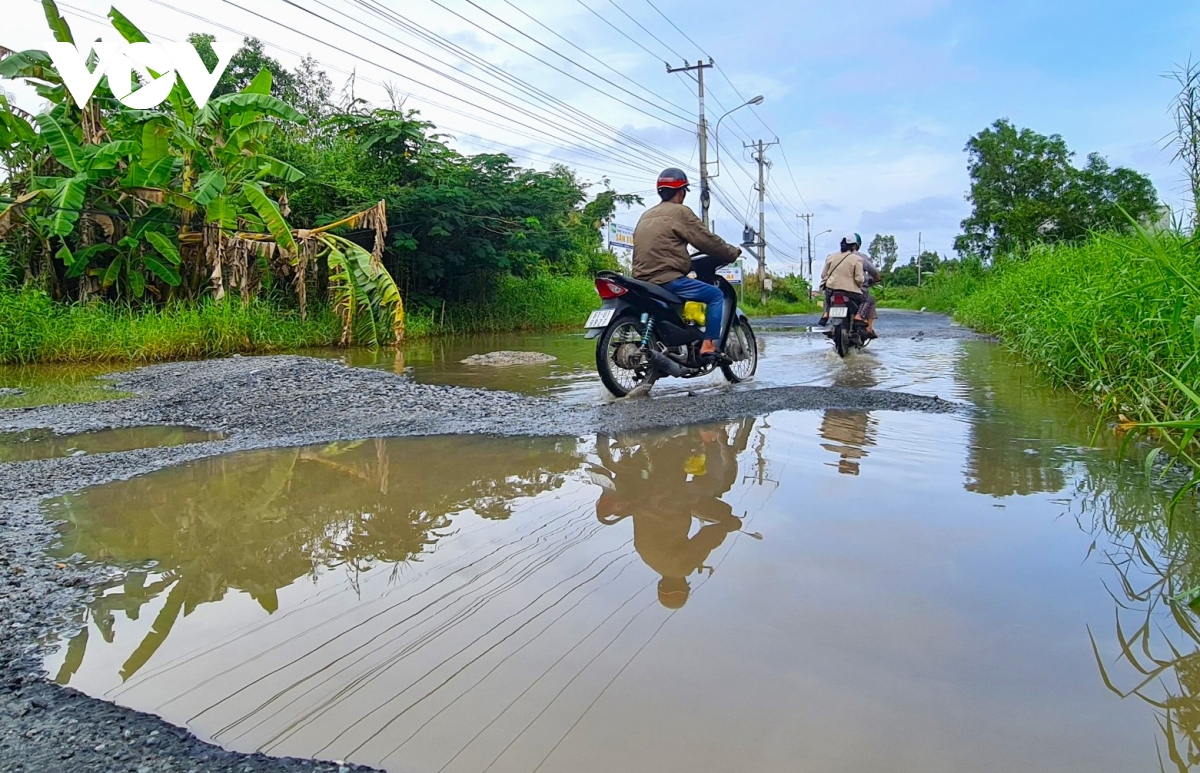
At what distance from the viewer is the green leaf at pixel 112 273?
1241cm

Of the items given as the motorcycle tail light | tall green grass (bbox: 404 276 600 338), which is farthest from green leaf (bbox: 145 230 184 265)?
the motorcycle tail light

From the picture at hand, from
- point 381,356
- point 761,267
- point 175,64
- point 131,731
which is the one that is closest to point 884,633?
point 131,731

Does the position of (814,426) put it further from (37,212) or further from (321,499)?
(37,212)

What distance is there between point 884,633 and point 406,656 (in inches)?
48.1

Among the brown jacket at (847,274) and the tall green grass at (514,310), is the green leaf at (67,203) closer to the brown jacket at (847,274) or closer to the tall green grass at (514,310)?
the tall green grass at (514,310)

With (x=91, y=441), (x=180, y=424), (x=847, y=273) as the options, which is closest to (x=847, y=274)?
(x=847, y=273)

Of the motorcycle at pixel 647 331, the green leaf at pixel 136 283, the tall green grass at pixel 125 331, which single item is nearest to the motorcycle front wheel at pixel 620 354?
the motorcycle at pixel 647 331

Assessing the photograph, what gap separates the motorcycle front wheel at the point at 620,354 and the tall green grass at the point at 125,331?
8022mm

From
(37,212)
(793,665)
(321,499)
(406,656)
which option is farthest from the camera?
(37,212)

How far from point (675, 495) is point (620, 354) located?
10.5 feet

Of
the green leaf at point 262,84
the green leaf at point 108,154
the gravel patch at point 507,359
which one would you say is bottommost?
the gravel patch at point 507,359

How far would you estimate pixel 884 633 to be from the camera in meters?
2.09

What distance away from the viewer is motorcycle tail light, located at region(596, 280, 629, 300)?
6523 millimetres

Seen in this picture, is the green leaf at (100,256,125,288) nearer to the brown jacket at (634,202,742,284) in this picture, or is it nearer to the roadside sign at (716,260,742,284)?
the roadside sign at (716,260,742,284)
